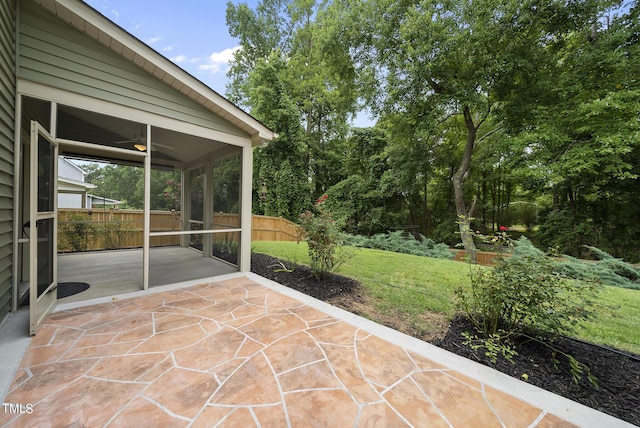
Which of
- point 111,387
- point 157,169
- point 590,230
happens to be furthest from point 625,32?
point 157,169

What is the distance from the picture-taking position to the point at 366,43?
9.25 meters

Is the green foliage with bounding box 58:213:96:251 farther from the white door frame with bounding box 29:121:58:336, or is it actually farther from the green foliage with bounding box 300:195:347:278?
the green foliage with bounding box 300:195:347:278

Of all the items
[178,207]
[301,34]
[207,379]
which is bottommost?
[207,379]

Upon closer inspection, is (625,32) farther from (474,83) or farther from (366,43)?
(366,43)

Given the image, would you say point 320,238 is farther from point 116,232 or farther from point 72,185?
point 72,185

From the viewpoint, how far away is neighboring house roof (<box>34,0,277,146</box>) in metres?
2.90

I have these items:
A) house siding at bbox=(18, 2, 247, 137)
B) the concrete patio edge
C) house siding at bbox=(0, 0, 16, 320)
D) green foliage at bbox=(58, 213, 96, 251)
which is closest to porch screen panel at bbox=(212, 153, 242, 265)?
house siding at bbox=(18, 2, 247, 137)

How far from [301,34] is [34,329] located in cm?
1709

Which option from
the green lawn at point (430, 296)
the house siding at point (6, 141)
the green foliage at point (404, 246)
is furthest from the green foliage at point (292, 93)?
the house siding at point (6, 141)

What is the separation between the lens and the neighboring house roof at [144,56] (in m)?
2.90

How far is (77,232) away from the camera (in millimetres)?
6262

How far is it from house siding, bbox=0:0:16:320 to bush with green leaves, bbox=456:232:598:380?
15.6 ft

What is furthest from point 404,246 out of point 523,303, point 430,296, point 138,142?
point 138,142

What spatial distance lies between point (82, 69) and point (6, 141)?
124cm
